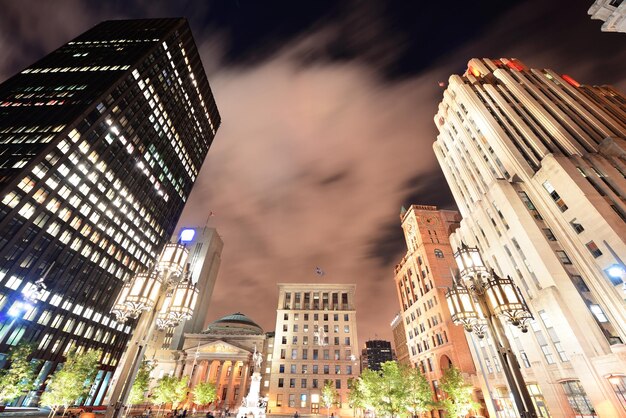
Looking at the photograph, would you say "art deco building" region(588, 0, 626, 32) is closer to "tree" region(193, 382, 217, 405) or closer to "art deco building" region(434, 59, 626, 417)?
"art deco building" region(434, 59, 626, 417)

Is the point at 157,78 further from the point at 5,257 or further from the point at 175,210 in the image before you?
the point at 5,257

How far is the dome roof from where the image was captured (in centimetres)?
8629

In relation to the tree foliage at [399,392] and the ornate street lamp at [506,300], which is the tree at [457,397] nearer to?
the tree foliage at [399,392]

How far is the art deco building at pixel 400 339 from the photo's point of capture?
87812mm

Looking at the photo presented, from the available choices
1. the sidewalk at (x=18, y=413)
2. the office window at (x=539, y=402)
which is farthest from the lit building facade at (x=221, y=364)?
the office window at (x=539, y=402)

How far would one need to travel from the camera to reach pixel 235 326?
9219 centimetres

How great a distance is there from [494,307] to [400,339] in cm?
10194

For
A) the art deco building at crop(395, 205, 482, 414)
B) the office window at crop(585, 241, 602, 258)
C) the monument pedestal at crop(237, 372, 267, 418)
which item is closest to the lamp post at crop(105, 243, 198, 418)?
the monument pedestal at crop(237, 372, 267, 418)

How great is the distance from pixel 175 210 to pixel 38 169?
43.1m

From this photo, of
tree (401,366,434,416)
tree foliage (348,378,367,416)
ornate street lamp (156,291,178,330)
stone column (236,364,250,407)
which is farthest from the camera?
stone column (236,364,250,407)

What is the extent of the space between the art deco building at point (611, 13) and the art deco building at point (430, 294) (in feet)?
136

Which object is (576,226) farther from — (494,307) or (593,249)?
(494,307)

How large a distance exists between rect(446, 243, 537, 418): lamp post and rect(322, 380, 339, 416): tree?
5640cm

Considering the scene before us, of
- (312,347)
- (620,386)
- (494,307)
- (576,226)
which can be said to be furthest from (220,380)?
(576,226)
